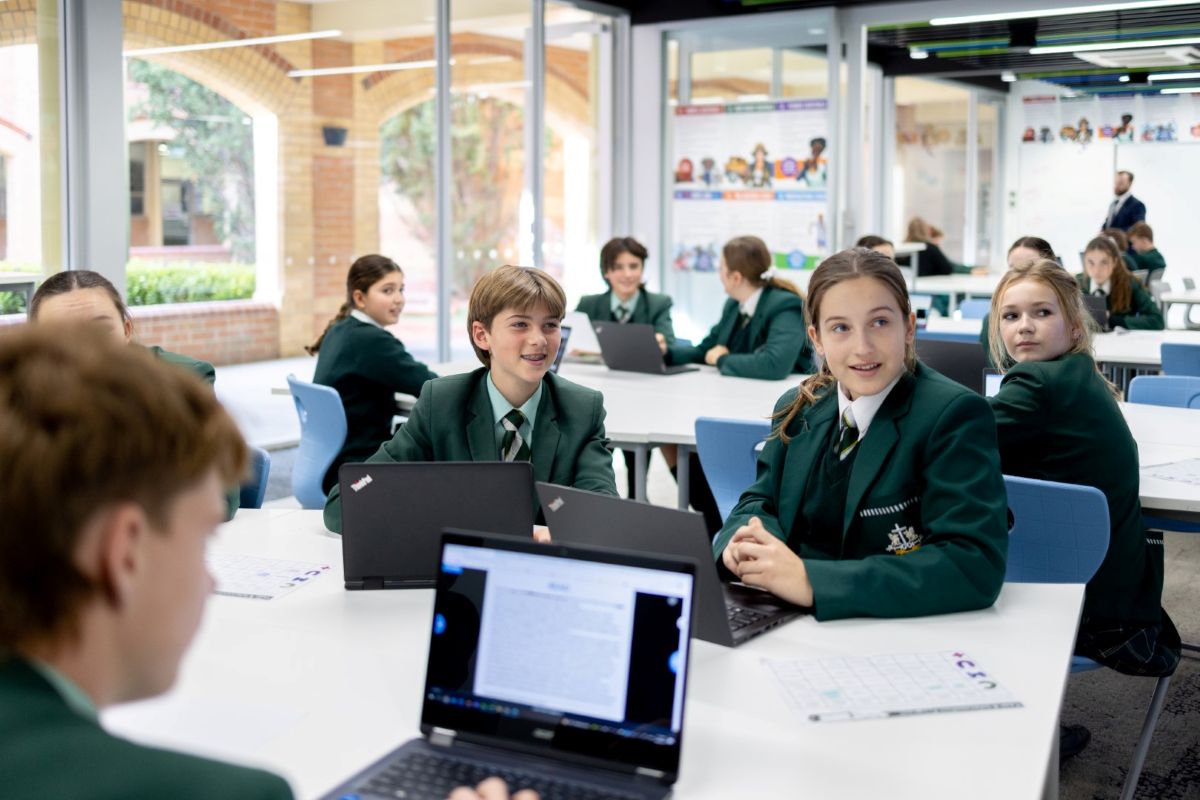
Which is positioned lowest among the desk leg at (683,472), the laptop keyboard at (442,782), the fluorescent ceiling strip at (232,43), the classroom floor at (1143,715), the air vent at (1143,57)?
the classroom floor at (1143,715)

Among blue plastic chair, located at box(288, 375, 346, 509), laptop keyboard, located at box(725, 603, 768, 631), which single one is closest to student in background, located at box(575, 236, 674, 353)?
blue plastic chair, located at box(288, 375, 346, 509)

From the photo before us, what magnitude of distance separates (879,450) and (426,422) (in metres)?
0.99

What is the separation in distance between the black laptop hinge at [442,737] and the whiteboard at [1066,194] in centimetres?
816

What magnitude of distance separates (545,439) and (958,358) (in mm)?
2167

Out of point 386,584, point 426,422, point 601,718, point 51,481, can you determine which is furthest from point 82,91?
point 51,481

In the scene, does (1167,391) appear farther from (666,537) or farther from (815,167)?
(815,167)

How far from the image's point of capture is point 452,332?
7.71m

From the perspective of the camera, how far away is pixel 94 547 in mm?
779

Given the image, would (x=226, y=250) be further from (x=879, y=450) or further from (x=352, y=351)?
(x=879, y=450)

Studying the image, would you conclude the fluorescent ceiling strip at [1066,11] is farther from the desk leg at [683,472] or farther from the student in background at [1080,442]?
the student in background at [1080,442]

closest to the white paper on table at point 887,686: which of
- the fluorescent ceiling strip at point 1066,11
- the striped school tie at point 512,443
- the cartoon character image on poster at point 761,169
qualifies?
the striped school tie at point 512,443

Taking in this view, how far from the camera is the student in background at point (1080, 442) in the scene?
273cm

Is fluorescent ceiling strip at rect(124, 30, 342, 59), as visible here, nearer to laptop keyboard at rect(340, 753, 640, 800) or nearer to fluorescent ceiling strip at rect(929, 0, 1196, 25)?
fluorescent ceiling strip at rect(929, 0, 1196, 25)

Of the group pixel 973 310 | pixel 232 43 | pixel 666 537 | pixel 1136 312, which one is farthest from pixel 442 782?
pixel 973 310
